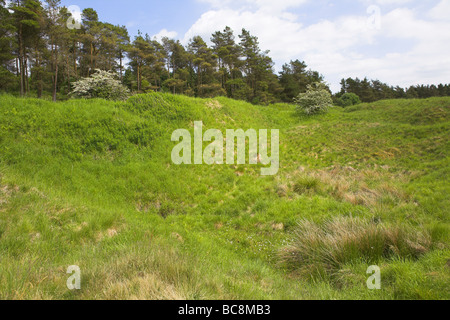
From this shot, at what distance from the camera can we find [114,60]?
33969 millimetres

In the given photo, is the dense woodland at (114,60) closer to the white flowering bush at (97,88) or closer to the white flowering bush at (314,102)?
the white flowering bush at (97,88)

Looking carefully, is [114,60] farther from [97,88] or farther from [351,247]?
[351,247]

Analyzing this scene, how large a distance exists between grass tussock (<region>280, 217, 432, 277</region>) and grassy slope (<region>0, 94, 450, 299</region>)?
21 centimetres

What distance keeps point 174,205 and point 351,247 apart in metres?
5.29

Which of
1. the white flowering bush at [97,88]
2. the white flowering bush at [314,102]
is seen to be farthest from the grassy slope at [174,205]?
the white flowering bush at [314,102]

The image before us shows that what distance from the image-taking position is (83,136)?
27.4 feet

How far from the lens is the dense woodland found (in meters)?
22.2

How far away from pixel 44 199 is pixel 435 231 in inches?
351

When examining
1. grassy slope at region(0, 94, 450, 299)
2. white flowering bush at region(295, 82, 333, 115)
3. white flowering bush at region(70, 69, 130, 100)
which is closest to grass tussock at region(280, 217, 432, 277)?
grassy slope at region(0, 94, 450, 299)

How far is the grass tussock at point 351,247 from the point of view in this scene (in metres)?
3.93

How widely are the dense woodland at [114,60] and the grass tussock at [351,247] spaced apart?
2104 cm

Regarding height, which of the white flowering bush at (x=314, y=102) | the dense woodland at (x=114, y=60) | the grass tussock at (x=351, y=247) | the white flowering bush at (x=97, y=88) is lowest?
the grass tussock at (x=351, y=247)

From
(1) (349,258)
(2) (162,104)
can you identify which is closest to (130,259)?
(1) (349,258)
